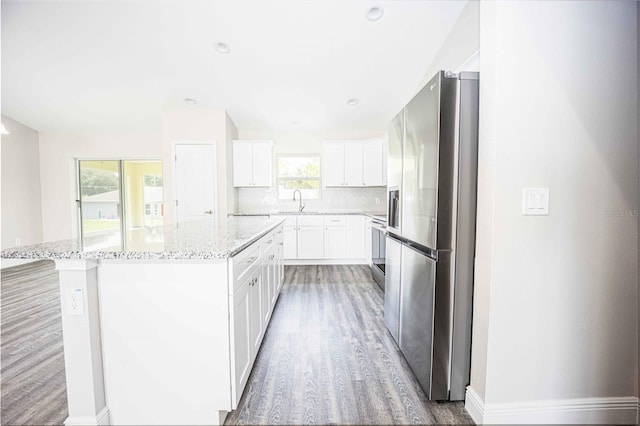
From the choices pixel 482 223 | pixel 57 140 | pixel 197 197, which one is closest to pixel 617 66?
pixel 482 223

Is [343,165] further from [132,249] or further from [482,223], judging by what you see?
[132,249]

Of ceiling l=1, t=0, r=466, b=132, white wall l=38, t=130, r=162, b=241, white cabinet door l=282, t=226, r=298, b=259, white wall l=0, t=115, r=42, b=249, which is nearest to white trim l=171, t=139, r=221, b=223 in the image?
Result: ceiling l=1, t=0, r=466, b=132

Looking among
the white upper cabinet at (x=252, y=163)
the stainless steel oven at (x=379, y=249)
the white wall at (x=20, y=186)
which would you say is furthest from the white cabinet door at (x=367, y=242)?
the white wall at (x=20, y=186)

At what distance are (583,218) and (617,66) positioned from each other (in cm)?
75

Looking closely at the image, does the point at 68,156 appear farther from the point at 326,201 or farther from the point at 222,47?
the point at 326,201

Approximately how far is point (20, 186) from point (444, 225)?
6757mm

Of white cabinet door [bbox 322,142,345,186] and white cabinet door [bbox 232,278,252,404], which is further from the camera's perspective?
white cabinet door [bbox 322,142,345,186]

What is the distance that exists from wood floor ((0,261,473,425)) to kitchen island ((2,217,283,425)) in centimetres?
31

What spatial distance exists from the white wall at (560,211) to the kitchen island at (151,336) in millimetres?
1326

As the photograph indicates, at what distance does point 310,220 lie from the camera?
174 inches

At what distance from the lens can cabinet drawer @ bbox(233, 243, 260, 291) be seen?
1.27 meters

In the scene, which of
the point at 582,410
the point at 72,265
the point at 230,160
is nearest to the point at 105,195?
the point at 230,160

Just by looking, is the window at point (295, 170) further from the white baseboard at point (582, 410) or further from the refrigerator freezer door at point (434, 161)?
the white baseboard at point (582, 410)

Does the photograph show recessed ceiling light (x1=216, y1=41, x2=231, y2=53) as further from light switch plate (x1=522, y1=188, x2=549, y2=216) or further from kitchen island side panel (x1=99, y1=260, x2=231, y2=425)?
light switch plate (x1=522, y1=188, x2=549, y2=216)
